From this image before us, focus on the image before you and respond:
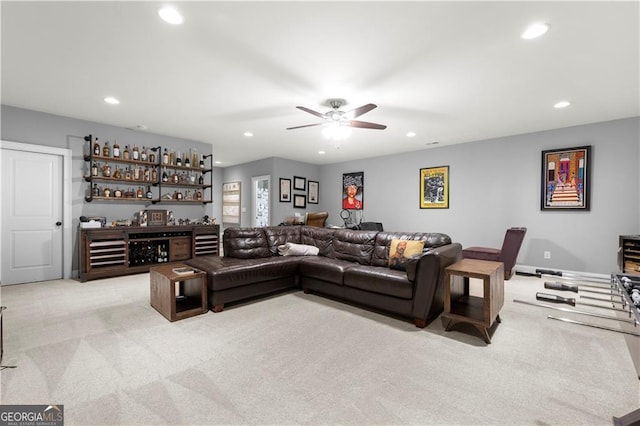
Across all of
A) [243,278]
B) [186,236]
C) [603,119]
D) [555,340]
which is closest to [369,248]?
[243,278]

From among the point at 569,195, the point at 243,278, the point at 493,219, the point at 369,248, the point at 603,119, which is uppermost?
the point at 603,119

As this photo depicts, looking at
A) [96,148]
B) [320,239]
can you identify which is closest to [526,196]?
[320,239]

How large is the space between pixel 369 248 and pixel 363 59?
224cm

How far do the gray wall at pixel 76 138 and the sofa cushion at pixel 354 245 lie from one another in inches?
143

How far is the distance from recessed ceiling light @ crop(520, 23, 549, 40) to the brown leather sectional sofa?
6.38 ft

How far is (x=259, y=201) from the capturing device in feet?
26.6

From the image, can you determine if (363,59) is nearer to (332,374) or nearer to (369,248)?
(369,248)

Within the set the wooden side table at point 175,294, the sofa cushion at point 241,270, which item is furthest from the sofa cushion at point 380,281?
the wooden side table at point 175,294

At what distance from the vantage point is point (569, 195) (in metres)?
4.70

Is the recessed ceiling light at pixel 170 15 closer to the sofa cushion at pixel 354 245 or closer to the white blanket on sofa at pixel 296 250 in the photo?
the white blanket on sofa at pixel 296 250

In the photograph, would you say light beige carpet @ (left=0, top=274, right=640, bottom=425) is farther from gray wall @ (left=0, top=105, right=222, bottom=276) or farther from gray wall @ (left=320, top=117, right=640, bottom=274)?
gray wall @ (left=320, top=117, right=640, bottom=274)

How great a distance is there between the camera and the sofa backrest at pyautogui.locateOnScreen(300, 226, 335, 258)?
4.22 meters

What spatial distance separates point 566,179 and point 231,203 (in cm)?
829

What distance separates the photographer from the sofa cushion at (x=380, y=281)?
2779mm
